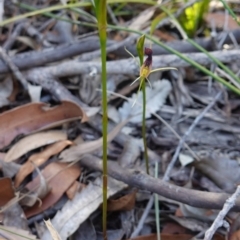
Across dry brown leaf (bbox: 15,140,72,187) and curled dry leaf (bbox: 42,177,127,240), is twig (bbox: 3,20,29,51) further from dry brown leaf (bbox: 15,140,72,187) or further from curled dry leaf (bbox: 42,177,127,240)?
curled dry leaf (bbox: 42,177,127,240)

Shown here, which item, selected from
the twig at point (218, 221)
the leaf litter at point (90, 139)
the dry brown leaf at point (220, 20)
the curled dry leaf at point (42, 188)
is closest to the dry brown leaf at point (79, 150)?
the leaf litter at point (90, 139)

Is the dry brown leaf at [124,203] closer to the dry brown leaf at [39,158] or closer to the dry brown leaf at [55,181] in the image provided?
the dry brown leaf at [55,181]

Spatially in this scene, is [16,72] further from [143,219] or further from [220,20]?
[220,20]

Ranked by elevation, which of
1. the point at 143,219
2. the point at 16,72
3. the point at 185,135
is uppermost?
the point at 16,72

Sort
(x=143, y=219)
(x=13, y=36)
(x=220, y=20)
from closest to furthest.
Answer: (x=143, y=219) → (x=13, y=36) → (x=220, y=20)

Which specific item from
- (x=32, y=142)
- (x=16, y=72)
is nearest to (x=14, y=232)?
(x=32, y=142)

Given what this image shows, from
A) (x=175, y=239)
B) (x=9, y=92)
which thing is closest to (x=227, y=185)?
(x=175, y=239)
